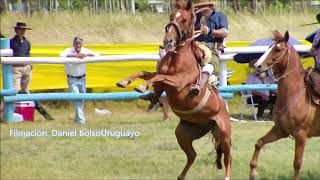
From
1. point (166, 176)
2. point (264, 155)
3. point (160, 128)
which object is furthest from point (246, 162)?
point (160, 128)

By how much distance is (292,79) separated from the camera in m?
9.80

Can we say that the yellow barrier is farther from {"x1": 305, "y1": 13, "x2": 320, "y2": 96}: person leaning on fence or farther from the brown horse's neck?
the brown horse's neck

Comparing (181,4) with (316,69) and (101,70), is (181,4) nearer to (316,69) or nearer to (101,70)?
(316,69)

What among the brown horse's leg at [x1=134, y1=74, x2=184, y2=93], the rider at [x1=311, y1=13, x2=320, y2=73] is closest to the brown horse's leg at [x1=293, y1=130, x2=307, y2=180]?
the rider at [x1=311, y1=13, x2=320, y2=73]

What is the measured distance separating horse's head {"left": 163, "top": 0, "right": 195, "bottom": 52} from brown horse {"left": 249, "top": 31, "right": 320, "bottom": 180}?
1.76 meters

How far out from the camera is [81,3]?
72.9 feet

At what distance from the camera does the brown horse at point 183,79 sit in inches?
314

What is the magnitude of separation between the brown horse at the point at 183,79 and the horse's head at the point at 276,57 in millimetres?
774

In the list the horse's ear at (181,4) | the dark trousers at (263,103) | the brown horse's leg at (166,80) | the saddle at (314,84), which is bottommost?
the dark trousers at (263,103)

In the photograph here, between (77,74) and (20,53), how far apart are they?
1.16 metres

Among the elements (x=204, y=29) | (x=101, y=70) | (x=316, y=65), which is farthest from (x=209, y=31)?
(x=101, y=70)

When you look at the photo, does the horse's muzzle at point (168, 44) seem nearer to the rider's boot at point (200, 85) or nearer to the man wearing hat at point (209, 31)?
the rider's boot at point (200, 85)

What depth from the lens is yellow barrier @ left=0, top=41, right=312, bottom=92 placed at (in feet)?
49.2

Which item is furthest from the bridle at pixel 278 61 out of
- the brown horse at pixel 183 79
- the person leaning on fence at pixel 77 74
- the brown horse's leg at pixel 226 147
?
the person leaning on fence at pixel 77 74
